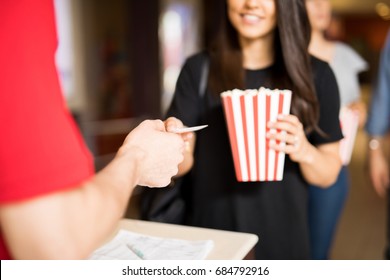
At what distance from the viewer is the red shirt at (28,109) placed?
2.18 ft

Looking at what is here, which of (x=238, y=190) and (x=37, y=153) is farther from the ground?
(x=37, y=153)

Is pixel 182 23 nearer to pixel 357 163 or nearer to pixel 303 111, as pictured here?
pixel 357 163

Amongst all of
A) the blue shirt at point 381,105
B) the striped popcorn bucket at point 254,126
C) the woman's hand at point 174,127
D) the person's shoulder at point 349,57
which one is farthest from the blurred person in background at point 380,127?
the woman's hand at point 174,127

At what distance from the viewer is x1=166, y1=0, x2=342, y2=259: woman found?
1.47 meters

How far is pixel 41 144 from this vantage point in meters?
0.68

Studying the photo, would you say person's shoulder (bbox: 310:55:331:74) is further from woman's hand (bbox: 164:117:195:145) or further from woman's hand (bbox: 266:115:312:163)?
woman's hand (bbox: 164:117:195:145)

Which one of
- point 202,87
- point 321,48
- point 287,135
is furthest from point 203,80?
point 321,48

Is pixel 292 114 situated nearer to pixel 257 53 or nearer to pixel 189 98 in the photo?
pixel 257 53

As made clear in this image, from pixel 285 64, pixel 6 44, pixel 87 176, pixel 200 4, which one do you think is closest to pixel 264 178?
pixel 285 64

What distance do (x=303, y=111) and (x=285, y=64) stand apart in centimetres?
16

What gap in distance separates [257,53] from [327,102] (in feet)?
0.91

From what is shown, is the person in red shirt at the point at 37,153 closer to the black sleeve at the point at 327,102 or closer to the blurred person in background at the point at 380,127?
the black sleeve at the point at 327,102

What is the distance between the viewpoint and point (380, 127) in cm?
240

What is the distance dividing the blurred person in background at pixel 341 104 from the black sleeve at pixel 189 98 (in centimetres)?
51
